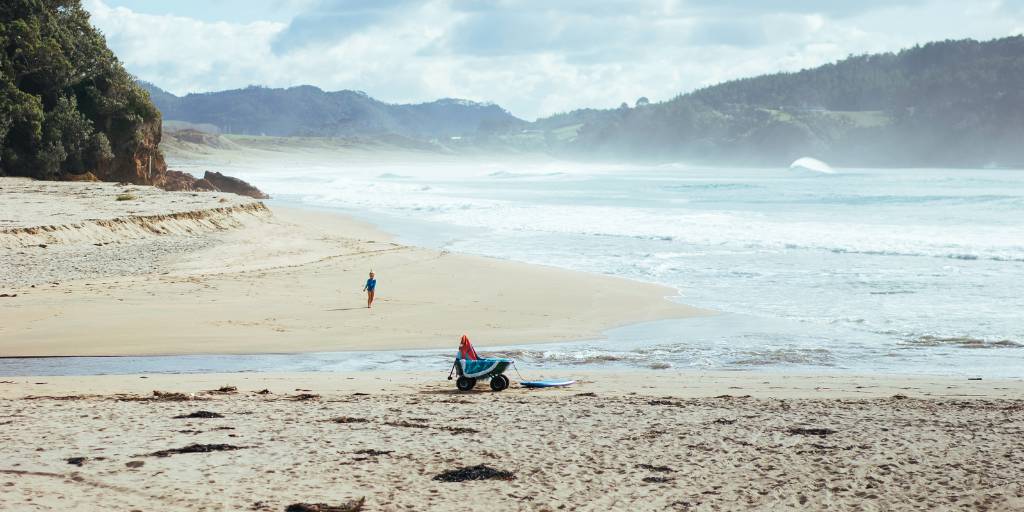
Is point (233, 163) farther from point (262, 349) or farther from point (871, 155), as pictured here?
point (262, 349)

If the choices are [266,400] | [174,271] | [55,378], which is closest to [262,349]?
[55,378]

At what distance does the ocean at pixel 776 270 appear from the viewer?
38.1ft

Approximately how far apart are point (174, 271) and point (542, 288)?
7.11 metres

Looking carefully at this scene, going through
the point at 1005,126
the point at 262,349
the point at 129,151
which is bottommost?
the point at 262,349

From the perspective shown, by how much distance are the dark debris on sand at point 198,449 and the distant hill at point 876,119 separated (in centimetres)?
13281

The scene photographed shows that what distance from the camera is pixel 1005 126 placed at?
13012 cm

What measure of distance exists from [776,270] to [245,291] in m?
11.2

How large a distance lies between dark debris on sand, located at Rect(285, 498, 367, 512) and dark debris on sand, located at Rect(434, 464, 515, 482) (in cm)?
78

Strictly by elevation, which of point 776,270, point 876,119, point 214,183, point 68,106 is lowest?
point 776,270

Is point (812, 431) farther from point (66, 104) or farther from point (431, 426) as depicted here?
point (66, 104)

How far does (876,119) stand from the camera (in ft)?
517

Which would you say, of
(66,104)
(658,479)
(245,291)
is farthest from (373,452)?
(66,104)

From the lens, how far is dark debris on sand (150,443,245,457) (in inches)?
253

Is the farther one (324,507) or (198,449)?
(198,449)
